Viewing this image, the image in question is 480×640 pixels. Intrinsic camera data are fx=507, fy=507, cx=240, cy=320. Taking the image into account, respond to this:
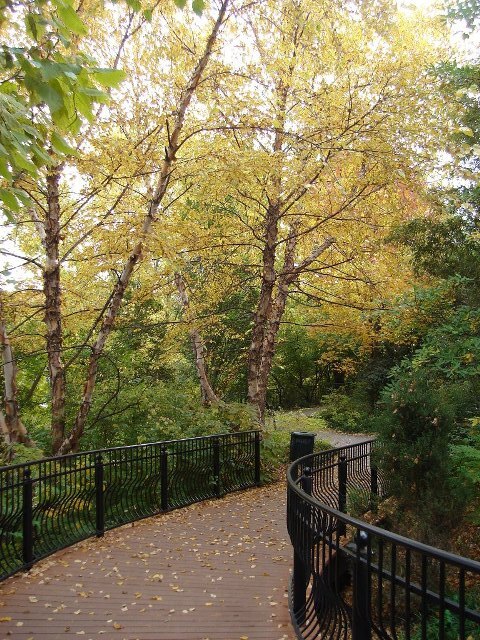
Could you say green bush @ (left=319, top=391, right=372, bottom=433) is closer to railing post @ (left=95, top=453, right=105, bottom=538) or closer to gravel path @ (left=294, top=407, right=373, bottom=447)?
gravel path @ (left=294, top=407, right=373, bottom=447)

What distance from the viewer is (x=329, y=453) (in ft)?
24.7

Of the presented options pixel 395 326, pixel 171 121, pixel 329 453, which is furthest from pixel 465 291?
pixel 171 121

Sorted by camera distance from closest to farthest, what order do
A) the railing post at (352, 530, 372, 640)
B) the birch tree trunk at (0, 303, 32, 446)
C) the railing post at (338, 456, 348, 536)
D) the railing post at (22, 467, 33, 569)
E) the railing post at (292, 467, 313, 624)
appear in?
1. the railing post at (352, 530, 372, 640)
2. the railing post at (292, 467, 313, 624)
3. the railing post at (22, 467, 33, 569)
4. the railing post at (338, 456, 348, 536)
5. the birch tree trunk at (0, 303, 32, 446)

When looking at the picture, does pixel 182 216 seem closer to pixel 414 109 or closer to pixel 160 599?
pixel 414 109

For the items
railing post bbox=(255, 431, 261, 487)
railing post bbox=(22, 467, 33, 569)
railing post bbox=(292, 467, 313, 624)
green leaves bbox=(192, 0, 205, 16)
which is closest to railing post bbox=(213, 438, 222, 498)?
railing post bbox=(255, 431, 261, 487)

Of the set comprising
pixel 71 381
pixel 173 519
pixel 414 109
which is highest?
pixel 414 109

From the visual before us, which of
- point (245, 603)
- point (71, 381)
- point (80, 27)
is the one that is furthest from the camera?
point (71, 381)

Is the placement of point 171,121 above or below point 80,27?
above

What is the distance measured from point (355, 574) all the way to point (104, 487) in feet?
19.9

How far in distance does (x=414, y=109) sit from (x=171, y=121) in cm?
430

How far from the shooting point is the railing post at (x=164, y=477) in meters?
7.68

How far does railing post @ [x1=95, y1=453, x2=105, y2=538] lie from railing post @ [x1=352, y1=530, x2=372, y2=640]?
14.5 ft

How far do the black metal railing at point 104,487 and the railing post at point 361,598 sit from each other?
3763 mm

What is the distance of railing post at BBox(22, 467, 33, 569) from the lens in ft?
17.6
